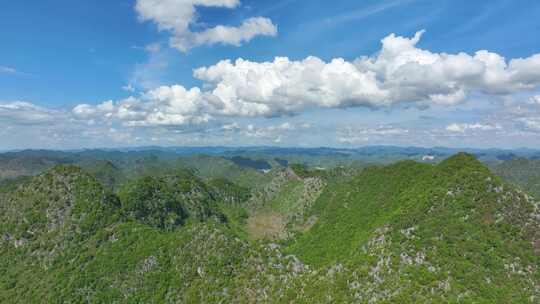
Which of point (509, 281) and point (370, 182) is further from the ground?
point (370, 182)

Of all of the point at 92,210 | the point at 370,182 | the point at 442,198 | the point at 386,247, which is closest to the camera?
the point at 386,247

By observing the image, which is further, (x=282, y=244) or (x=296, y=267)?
(x=282, y=244)

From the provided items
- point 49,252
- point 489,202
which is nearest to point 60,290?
point 49,252

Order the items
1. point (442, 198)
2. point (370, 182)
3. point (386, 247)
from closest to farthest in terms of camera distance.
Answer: point (386, 247)
point (442, 198)
point (370, 182)

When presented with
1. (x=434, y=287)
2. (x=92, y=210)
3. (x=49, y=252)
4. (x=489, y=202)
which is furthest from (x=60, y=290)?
(x=489, y=202)

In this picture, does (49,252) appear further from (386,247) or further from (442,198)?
(442,198)

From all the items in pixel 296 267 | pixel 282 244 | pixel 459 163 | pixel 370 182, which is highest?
pixel 459 163
